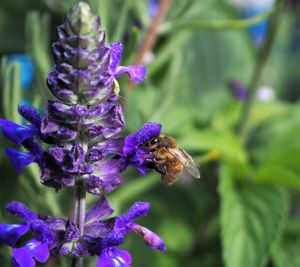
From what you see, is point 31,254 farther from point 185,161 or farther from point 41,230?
point 185,161

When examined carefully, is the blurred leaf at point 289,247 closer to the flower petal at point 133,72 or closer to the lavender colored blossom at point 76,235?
the lavender colored blossom at point 76,235

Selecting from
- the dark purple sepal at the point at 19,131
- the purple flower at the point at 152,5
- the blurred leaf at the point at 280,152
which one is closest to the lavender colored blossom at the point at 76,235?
the dark purple sepal at the point at 19,131

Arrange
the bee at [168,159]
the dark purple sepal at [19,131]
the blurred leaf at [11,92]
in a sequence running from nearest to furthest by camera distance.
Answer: the dark purple sepal at [19,131] → the bee at [168,159] → the blurred leaf at [11,92]

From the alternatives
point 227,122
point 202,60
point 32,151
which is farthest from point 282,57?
point 32,151

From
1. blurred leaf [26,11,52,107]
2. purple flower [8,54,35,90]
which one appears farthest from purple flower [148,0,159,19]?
blurred leaf [26,11,52,107]

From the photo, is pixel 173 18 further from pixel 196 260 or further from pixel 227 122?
pixel 196 260

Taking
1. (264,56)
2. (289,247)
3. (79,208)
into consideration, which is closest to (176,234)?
(289,247)
